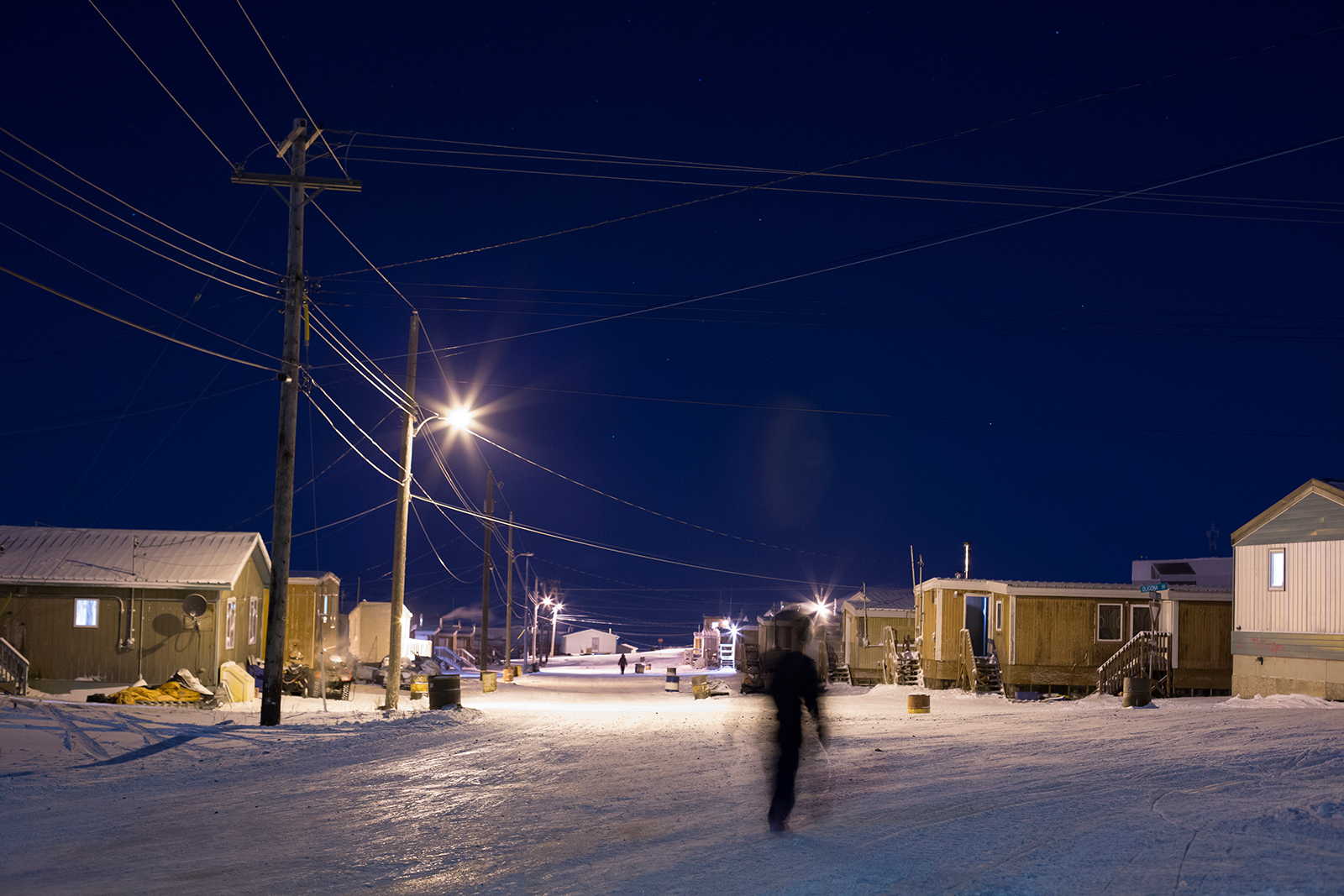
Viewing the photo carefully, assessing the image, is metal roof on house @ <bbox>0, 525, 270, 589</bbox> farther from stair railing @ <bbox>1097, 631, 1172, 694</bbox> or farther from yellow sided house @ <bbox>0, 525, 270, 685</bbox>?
stair railing @ <bbox>1097, 631, 1172, 694</bbox>

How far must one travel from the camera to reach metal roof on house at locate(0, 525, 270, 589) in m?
26.7

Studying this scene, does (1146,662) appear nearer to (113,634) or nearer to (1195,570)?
(113,634)

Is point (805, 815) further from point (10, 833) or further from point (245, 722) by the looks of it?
point (245, 722)

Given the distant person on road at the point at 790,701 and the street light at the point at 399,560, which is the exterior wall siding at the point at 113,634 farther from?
the distant person on road at the point at 790,701

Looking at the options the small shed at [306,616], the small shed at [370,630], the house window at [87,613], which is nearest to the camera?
the house window at [87,613]

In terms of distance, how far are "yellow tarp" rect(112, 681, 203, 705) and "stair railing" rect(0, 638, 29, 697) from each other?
323cm

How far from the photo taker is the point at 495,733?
Result: 17484 mm

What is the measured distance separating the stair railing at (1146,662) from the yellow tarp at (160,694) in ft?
76.0

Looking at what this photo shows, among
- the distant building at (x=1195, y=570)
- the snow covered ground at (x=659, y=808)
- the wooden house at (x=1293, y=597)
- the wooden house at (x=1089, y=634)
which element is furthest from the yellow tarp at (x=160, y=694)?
the distant building at (x=1195, y=570)

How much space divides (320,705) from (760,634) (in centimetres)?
4003

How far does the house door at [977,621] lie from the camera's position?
35.2m

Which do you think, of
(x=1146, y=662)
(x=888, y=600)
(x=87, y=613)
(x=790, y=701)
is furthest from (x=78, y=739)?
(x=888, y=600)

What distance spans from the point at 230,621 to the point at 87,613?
3754mm

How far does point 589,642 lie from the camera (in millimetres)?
138500
